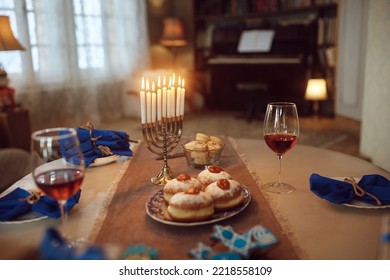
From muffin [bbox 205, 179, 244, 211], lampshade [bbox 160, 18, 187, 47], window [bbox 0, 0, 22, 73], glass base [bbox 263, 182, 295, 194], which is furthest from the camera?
lampshade [bbox 160, 18, 187, 47]

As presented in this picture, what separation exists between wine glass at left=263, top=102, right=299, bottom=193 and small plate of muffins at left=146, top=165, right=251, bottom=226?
151mm

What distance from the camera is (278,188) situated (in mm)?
931

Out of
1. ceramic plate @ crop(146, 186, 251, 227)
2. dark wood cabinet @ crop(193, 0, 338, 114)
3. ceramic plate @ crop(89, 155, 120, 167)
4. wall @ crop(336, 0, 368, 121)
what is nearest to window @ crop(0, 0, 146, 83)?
dark wood cabinet @ crop(193, 0, 338, 114)

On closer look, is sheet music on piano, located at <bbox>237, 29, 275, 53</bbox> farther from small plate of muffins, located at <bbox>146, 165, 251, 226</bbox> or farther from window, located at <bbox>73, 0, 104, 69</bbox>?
Result: small plate of muffins, located at <bbox>146, 165, 251, 226</bbox>

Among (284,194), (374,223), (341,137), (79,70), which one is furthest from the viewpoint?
(79,70)

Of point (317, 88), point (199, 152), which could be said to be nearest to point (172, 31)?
point (317, 88)

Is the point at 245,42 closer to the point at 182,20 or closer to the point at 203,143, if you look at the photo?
the point at 182,20

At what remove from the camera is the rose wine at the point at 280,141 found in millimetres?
931

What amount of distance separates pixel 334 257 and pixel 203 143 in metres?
0.53

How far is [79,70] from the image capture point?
15.2 feet

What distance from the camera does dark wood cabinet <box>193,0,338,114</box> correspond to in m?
4.83
